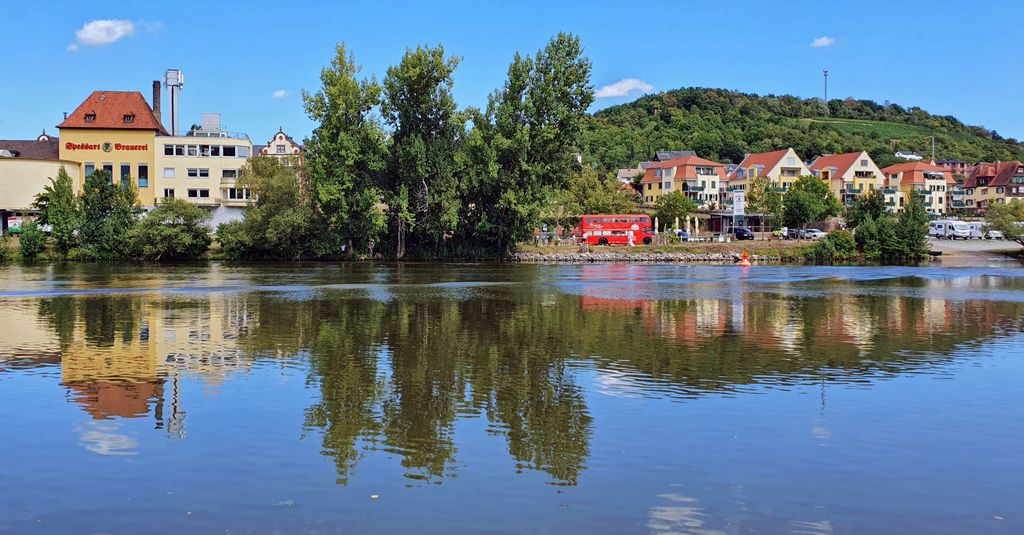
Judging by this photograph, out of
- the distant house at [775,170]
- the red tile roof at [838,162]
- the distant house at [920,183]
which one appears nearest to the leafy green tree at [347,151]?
the distant house at [775,170]

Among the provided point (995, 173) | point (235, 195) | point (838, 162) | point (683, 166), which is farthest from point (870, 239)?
point (995, 173)

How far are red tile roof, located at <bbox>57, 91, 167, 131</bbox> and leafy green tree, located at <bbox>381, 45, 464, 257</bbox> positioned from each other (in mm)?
34655

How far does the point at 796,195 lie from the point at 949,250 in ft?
82.0

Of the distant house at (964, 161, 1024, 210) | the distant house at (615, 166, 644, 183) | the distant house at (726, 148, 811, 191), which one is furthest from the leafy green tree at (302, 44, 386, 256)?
the distant house at (964, 161, 1024, 210)

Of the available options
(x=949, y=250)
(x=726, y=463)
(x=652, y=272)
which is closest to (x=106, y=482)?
(x=726, y=463)

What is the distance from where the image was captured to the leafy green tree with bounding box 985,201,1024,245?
320 feet

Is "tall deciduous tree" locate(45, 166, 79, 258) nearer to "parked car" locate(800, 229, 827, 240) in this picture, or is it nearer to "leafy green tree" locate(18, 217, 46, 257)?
"leafy green tree" locate(18, 217, 46, 257)

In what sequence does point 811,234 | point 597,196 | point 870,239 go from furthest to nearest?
point 597,196 < point 811,234 < point 870,239

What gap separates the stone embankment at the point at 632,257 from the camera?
88.0m

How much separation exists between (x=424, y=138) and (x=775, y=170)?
98284 millimetres

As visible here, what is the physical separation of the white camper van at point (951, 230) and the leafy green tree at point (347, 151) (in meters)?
83.3

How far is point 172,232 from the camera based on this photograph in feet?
258

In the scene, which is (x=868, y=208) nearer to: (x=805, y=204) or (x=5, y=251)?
(x=805, y=204)

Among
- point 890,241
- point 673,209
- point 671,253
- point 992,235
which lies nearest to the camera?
point 671,253
